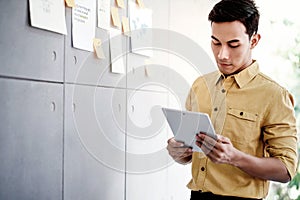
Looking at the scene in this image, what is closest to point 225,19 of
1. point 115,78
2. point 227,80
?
point 227,80

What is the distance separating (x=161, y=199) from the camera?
244 centimetres

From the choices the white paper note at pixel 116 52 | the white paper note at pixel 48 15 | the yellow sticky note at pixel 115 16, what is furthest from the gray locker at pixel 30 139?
the yellow sticky note at pixel 115 16

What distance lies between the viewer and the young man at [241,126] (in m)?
1.49

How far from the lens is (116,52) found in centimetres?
192

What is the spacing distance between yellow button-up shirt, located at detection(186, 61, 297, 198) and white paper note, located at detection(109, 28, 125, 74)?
496 millimetres

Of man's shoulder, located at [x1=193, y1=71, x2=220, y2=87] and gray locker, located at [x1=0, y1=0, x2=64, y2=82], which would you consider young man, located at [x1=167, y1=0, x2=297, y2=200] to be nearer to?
man's shoulder, located at [x1=193, y1=71, x2=220, y2=87]

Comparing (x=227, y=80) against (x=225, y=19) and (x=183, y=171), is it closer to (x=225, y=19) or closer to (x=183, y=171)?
(x=225, y=19)

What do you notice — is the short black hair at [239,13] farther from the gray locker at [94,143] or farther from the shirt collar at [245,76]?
the gray locker at [94,143]

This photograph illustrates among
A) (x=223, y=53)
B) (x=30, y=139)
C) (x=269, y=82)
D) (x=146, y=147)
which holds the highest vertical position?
(x=223, y=53)

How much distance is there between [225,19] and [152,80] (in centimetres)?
80

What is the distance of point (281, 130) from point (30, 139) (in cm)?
89

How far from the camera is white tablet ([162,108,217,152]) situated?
139 cm

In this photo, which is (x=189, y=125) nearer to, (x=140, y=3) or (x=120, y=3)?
(x=120, y=3)

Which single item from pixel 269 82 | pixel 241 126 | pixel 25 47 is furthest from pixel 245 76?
pixel 25 47
